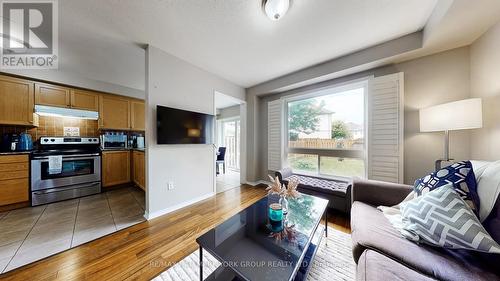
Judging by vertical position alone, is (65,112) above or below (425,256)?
above

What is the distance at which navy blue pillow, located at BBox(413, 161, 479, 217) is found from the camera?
1.06 metres

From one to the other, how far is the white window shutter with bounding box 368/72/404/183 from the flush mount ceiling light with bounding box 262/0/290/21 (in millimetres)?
1815

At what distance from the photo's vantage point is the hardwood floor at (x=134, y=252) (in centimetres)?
126

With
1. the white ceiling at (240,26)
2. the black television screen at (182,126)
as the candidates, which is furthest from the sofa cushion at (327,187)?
the white ceiling at (240,26)

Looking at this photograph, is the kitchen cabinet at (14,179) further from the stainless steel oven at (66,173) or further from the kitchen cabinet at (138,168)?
the kitchen cabinet at (138,168)

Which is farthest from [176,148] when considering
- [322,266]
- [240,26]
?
[322,266]

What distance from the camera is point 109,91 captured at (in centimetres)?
339

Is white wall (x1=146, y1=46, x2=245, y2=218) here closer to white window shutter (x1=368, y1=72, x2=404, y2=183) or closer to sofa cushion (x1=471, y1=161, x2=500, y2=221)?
white window shutter (x1=368, y1=72, x2=404, y2=183)

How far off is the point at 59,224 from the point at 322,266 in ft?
10.4

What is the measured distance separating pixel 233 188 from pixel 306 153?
71.4 inches

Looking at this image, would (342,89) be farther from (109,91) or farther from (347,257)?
(109,91)

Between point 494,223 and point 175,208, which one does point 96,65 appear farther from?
point 494,223

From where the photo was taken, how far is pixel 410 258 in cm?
90

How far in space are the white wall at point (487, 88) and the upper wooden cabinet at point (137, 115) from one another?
5.76m
